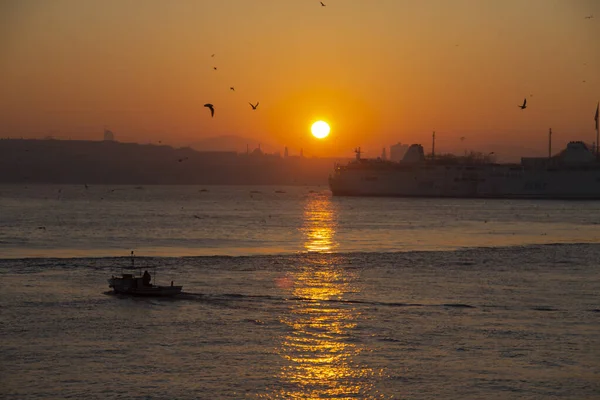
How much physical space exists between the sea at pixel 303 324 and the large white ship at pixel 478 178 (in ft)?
378

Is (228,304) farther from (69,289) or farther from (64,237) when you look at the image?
(64,237)

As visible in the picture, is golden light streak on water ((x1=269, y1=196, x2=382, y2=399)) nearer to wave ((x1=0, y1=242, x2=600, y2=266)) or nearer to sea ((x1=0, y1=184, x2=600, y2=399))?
sea ((x1=0, y1=184, x2=600, y2=399))

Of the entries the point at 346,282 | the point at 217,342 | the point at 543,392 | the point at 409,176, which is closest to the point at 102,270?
the point at 346,282

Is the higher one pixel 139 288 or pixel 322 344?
pixel 139 288

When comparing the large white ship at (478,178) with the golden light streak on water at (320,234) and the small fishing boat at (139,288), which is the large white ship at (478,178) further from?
the small fishing boat at (139,288)

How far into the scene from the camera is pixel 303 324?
104ft

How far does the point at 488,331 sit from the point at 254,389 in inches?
421

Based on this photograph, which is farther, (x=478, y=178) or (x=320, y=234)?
(x=478, y=178)

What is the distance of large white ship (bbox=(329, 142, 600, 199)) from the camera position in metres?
175

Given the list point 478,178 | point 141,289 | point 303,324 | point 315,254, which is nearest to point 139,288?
point 141,289

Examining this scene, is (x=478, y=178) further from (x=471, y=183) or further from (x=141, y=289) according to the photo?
(x=141, y=289)

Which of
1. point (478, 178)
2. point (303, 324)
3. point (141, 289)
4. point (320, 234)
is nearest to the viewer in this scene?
point (303, 324)

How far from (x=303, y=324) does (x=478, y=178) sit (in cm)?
15328

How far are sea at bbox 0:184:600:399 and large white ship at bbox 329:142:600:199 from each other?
115198 millimetres
